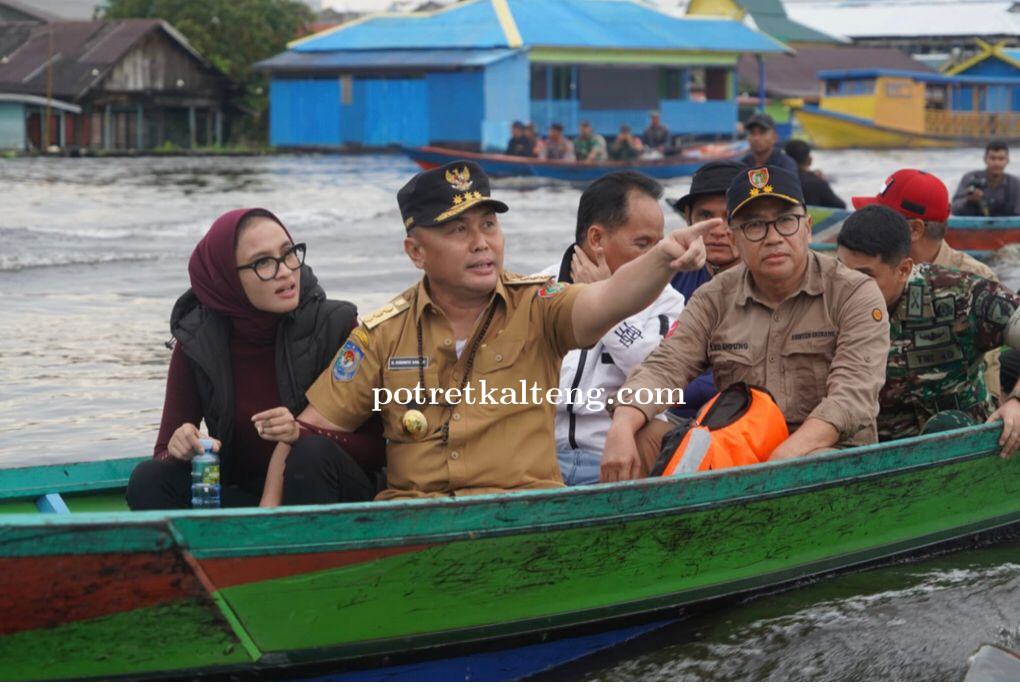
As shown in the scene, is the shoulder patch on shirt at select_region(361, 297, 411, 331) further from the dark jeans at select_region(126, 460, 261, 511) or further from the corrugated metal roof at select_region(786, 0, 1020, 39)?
the corrugated metal roof at select_region(786, 0, 1020, 39)

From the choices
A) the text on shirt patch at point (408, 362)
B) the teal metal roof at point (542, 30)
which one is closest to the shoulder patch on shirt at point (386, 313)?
the text on shirt patch at point (408, 362)

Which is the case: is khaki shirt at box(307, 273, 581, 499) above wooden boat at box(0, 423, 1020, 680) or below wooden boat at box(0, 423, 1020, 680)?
above

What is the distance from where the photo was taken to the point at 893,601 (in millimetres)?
5344

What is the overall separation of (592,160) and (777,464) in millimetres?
26414

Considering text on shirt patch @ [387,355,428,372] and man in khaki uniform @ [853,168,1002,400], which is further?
man in khaki uniform @ [853,168,1002,400]

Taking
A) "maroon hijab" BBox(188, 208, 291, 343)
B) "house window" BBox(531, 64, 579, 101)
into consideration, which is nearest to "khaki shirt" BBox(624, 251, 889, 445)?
"maroon hijab" BBox(188, 208, 291, 343)

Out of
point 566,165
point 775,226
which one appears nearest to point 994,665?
point 775,226

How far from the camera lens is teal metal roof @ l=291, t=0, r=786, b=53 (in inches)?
1398

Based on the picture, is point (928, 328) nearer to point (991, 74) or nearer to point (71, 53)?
point (71, 53)

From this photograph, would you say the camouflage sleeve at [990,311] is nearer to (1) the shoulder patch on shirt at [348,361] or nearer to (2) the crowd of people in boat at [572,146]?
(1) the shoulder patch on shirt at [348,361]

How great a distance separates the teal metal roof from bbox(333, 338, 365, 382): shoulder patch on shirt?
1220 inches

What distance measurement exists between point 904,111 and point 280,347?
47.2m

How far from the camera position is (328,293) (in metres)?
Result: 14.8
